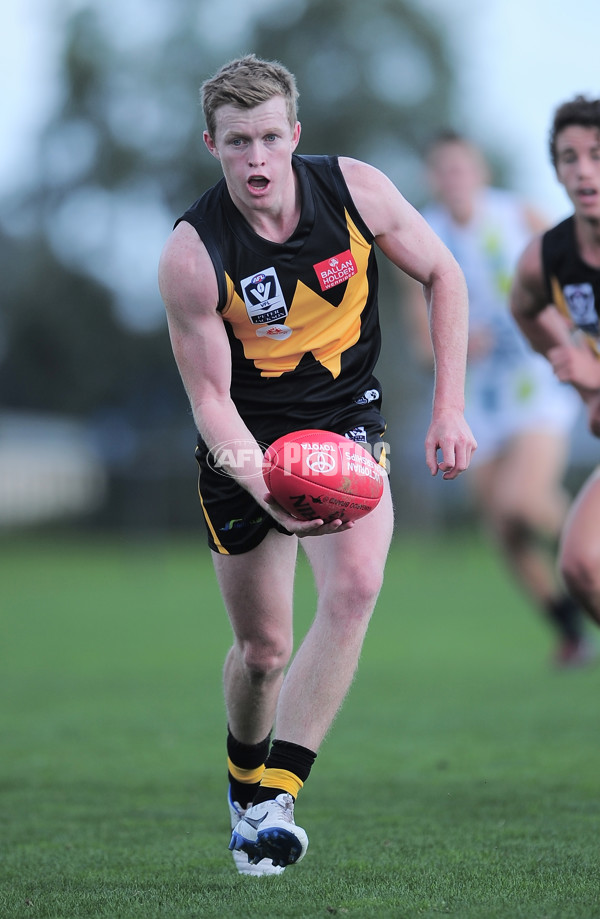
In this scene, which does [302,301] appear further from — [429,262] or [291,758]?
[291,758]

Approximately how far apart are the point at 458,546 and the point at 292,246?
70.0 feet

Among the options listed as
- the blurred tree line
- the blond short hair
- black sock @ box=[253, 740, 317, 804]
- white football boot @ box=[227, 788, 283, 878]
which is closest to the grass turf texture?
white football boot @ box=[227, 788, 283, 878]

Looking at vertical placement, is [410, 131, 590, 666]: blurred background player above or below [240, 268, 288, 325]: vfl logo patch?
below

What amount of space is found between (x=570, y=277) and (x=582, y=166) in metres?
0.51

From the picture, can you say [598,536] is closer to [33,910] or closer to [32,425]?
[33,910]

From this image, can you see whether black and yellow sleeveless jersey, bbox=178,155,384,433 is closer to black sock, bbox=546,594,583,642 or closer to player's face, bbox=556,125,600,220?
player's face, bbox=556,125,600,220

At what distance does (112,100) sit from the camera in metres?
34.3

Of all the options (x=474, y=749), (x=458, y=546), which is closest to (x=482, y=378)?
(x=474, y=749)

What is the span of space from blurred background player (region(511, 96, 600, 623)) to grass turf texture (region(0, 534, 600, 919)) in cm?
93

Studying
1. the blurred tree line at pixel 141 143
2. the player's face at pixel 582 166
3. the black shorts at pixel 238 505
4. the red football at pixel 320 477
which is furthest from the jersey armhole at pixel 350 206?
the blurred tree line at pixel 141 143

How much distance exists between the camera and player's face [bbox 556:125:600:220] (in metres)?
4.83

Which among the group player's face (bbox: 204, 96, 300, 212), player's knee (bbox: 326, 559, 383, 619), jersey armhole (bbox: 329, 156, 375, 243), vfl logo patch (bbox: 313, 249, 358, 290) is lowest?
player's knee (bbox: 326, 559, 383, 619)

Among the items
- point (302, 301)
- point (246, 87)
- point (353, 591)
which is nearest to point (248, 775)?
point (353, 591)

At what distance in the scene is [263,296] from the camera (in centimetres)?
384
